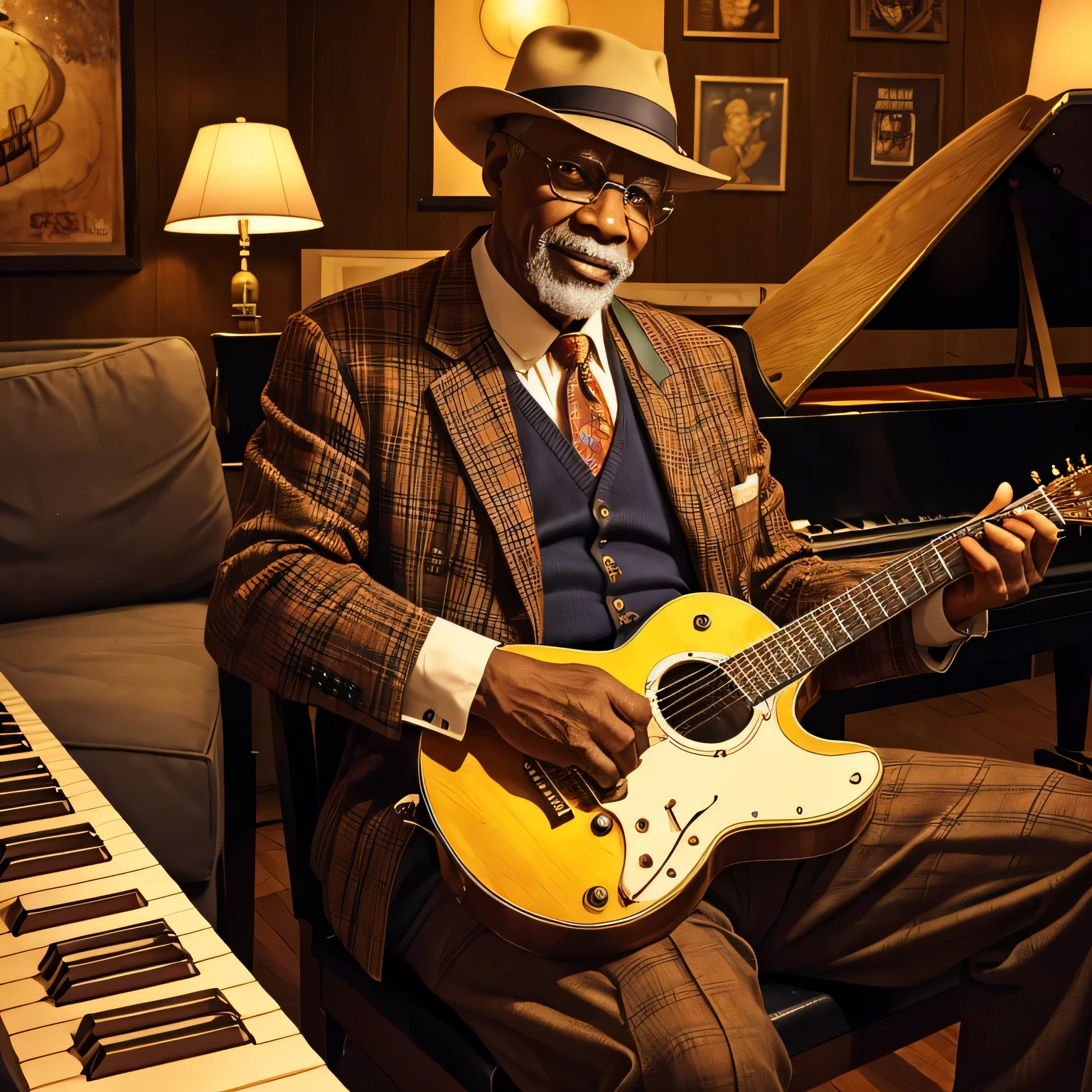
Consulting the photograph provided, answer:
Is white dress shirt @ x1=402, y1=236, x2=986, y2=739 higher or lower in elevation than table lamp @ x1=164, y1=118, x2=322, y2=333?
lower

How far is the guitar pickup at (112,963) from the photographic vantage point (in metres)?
0.66

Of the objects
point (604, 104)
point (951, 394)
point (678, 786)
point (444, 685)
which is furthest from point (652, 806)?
point (951, 394)

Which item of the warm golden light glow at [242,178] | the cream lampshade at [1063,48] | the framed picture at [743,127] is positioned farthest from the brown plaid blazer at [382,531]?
the framed picture at [743,127]

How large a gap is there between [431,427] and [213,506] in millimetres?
1162

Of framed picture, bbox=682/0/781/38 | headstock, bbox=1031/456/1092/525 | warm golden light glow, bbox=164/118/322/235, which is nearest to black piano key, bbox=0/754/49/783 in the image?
headstock, bbox=1031/456/1092/525

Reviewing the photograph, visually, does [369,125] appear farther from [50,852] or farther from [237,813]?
[50,852]

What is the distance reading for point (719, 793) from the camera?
132cm

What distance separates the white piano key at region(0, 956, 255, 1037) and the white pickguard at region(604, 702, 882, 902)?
1.96ft

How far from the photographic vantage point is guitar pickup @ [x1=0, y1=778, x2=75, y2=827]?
0.89 m

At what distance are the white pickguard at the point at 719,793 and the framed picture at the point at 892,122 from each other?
4.50 m

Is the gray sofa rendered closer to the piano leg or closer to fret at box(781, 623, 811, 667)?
fret at box(781, 623, 811, 667)

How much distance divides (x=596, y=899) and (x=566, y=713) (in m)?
0.19

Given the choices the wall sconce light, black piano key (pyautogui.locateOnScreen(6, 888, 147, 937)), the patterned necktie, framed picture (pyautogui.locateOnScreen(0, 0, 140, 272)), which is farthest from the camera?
the wall sconce light

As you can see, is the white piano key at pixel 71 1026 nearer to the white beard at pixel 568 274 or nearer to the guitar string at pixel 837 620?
the guitar string at pixel 837 620
